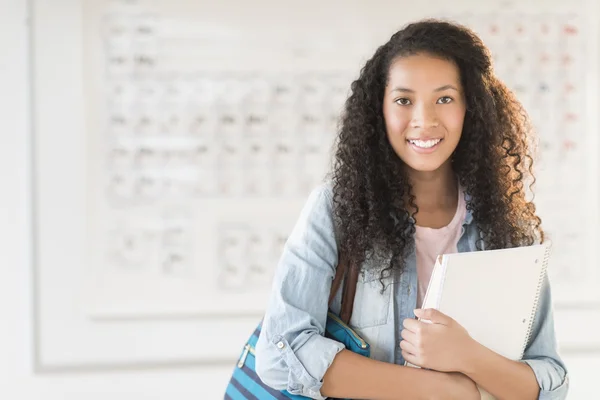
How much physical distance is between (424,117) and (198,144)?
1375 millimetres

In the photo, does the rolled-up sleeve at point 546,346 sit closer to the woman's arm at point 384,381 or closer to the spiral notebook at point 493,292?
the spiral notebook at point 493,292

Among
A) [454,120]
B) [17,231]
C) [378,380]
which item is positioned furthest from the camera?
[17,231]

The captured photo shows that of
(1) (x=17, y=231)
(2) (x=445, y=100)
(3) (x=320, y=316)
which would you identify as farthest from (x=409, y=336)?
(1) (x=17, y=231)

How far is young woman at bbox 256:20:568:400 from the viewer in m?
1.13

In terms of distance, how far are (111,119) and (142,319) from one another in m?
0.68

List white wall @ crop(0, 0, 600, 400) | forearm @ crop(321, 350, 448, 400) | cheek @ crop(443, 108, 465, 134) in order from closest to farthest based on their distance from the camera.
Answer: forearm @ crop(321, 350, 448, 400)
cheek @ crop(443, 108, 465, 134)
white wall @ crop(0, 0, 600, 400)

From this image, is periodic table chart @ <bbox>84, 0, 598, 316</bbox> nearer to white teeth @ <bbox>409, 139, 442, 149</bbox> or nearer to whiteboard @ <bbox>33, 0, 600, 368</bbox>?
whiteboard @ <bbox>33, 0, 600, 368</bbox>

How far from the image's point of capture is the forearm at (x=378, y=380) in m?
1.12

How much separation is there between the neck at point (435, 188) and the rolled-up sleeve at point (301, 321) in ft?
0.68

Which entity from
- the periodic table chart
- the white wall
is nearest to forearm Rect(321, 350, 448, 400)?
the periodic table chart

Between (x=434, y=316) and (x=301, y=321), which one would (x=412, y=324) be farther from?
(x=301, y=321)

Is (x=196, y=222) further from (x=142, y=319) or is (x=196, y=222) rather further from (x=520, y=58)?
(x=520, y=58)

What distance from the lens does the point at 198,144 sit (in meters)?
2.45

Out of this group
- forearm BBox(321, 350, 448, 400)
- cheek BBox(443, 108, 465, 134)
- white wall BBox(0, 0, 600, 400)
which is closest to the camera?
forearm BBox(321, 350, 448, 400)
